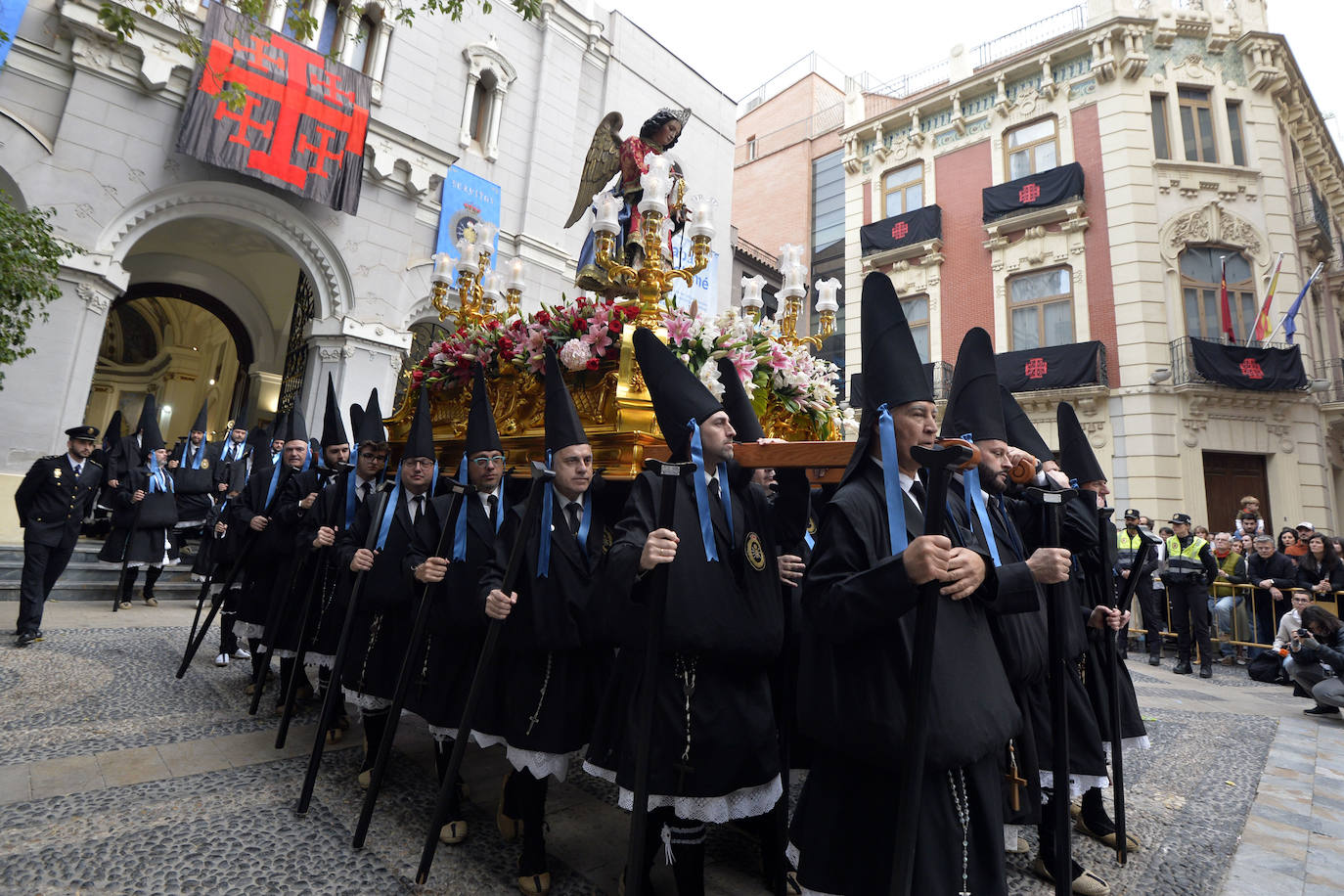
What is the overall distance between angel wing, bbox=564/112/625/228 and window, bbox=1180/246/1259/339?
15.1 m

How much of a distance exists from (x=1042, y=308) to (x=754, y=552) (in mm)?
16890

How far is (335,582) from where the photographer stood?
457 cm

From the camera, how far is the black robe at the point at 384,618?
12.1 ft

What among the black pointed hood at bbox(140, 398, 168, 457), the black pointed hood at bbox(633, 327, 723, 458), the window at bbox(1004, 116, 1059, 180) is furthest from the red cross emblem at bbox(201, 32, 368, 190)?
the window at bbox(1004, 116, 1059, 180)

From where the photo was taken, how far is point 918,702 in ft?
5.22

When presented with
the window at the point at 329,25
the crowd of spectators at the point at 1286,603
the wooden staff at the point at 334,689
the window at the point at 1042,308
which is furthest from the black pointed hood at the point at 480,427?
the window at the point at 1042,308

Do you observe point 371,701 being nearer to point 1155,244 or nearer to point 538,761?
point 538,761

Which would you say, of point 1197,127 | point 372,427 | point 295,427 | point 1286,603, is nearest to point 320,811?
point 372,427

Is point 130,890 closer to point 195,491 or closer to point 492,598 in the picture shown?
point 492,598

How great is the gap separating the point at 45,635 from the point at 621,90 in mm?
16419

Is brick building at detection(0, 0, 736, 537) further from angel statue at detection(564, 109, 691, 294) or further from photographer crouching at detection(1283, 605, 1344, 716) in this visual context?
photographer crouching at detection(1283, 605, 1344, 716)

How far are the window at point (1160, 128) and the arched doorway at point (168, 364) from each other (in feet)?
78.4

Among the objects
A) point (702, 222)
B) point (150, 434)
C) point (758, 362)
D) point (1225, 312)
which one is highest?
point (1225, 312)

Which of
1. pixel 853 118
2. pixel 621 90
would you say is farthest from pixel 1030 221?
pixel 621 90
